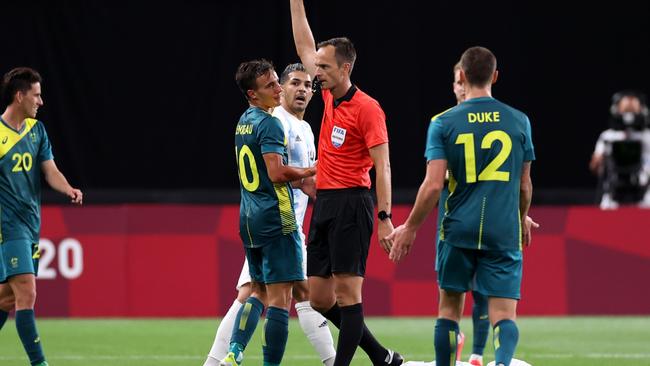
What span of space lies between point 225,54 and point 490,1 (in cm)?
344

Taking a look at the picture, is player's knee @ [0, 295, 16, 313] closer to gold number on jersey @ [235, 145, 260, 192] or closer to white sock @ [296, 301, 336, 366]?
gold number on jersey @ [235, 145, 260, 192]

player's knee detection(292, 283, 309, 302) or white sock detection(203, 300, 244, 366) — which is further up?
player's knee detection(292, 283, 309, 302)

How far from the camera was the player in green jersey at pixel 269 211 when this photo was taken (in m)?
8.20

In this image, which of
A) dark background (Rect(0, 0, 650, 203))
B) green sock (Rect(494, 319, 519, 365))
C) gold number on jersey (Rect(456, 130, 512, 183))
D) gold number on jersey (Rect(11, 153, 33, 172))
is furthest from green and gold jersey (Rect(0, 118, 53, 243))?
dark background (Rect(0, 0, 650, 203))

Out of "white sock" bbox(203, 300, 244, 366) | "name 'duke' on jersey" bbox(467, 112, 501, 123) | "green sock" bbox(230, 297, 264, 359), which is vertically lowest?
"white sock" bbox(203, 300, 244, 366)

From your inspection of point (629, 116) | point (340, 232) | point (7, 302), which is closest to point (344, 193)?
point (340, 232)

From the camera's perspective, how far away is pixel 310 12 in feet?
51.7

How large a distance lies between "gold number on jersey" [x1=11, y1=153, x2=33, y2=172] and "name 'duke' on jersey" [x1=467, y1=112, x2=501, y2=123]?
3.31 metres

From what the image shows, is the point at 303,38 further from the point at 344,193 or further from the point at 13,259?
the point at 13,259

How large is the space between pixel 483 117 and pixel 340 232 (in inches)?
52.1

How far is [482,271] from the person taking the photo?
287 inches

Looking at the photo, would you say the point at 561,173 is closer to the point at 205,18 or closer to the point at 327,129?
the point at 205,18

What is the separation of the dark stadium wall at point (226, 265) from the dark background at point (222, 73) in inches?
67.8

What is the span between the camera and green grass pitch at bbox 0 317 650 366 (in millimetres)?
10250
